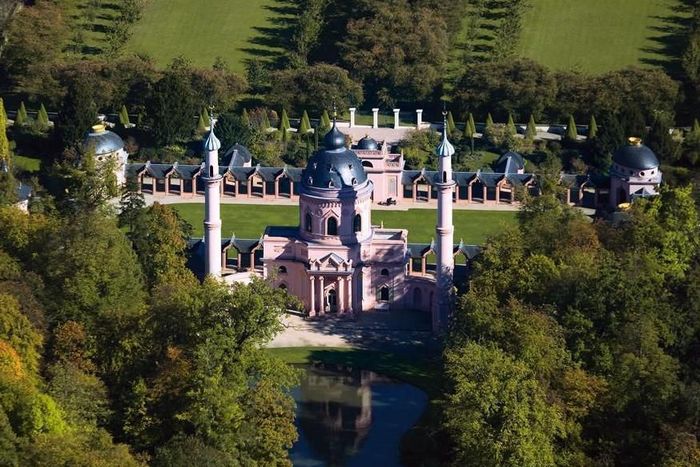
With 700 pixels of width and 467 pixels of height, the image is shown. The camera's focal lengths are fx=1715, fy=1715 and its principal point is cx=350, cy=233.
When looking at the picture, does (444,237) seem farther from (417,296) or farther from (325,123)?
(325,123)

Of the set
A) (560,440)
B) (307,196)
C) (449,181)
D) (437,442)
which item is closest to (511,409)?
(560,440)

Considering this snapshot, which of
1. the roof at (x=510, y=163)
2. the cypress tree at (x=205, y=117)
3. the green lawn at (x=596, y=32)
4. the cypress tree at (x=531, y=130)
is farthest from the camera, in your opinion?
the green lawn at (x=596, y=32)

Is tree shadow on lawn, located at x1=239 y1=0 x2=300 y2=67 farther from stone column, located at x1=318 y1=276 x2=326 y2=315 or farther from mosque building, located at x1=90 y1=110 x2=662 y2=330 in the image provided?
stone column, located at x1=318 y1=276 x2=326 y2=315

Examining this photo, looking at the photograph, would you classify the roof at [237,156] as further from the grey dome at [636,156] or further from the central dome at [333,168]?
the grey dome at [636,156]

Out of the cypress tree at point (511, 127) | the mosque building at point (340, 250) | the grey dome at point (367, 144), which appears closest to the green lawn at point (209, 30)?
the cypress tree at point (511, 127)

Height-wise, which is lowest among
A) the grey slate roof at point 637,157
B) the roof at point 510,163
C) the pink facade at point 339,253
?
the pink facade at point 339,253

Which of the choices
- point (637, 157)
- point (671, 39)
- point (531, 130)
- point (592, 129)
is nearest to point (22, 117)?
A: point (531, 130)

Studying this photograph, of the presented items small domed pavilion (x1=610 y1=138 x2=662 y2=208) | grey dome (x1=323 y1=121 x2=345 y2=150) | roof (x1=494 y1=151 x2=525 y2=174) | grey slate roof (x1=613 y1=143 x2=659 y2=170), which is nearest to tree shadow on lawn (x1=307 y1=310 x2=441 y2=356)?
grey dome (x1=323 y1=121 x2=345 y2=150)
